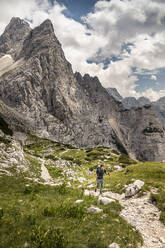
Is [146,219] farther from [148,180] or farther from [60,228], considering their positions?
[148,180]

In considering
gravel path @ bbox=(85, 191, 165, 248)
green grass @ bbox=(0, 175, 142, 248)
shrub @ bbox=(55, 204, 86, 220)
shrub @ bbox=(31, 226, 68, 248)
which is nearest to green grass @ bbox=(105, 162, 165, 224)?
gravel path @ bbox=(85, 191, 165, 248)

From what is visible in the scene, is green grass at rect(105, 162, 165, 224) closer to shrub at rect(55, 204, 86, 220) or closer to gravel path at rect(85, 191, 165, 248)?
gravel path at rect(85, 191, 165, 248)

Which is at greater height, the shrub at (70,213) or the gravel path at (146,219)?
the shrub at (70,213)

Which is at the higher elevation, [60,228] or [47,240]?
[47,240]

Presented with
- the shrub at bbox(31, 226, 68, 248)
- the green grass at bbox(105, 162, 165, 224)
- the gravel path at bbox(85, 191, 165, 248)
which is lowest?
the gravel path at bbox(85, 191, 165, 248)

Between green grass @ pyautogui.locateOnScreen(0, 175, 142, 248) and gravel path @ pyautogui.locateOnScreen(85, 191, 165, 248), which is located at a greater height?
green grass @ pyautogui.locateOnScreen(0, 175, 142, 248)

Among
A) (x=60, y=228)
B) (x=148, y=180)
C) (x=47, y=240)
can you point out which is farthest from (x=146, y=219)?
(x=148, y=180)

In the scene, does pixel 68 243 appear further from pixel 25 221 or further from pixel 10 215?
pixel 10 215

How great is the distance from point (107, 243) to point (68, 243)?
6.27ft

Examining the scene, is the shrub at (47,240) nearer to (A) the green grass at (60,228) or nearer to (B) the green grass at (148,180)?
(A) the green grass at (60,228)

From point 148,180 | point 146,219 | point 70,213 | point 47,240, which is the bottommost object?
point 146,219

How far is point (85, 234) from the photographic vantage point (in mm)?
8234

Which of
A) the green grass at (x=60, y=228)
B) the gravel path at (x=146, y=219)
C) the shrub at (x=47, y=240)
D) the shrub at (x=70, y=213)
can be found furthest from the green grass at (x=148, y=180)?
the shrub at (x=47, y=240)

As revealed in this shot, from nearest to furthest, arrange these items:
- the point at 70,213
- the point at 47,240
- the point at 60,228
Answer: the point at 47,240
the point at 60,228
the point at 70,213
